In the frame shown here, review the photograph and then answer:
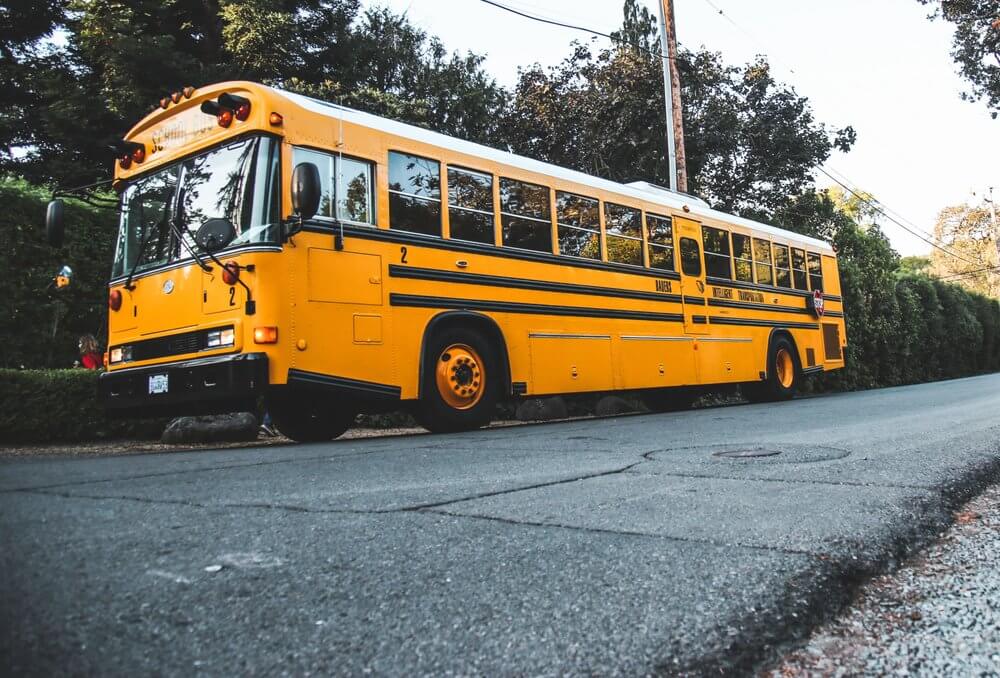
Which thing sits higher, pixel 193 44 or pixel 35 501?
pixel 193 44

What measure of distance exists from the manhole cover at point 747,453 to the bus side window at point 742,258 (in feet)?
27.2

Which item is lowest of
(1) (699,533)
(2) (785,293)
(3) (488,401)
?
(1) (699,533)

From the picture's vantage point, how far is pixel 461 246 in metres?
7.85

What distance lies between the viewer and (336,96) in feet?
56.3

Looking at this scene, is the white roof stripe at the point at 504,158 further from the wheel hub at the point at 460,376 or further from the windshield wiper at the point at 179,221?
the wheel hub at the point at 460,376

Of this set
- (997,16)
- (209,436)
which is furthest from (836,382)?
(209,436)

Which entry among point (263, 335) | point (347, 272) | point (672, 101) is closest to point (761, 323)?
point (672, 101)

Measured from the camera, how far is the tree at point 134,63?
1520 centimetres

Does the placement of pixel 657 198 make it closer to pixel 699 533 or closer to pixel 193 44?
pixel 699 533

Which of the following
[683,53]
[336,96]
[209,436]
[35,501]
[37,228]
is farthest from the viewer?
[683,53]

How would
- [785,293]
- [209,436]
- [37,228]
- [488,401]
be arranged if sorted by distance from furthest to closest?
[785,293]
[37,228]
[209,436]
[488,401]

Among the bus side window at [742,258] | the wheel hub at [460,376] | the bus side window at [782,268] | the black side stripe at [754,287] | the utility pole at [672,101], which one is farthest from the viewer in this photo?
the utility pole at [672,101]

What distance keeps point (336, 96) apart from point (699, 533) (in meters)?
A: 16.6

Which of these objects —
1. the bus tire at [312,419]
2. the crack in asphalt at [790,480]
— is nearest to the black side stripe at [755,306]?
the bus tire at [312,419]
